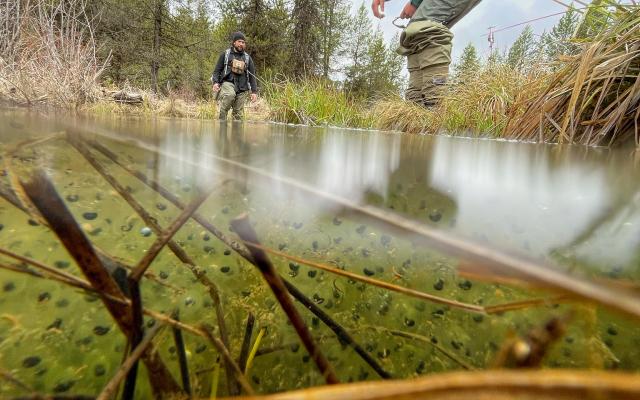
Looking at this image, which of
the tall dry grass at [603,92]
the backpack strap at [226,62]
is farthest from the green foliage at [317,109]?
the tall dry grass at [603,92]

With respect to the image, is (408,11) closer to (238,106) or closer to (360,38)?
(238,106)

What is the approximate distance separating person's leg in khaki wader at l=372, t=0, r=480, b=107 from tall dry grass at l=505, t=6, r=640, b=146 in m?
3.50

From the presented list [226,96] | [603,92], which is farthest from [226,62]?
[603,92]

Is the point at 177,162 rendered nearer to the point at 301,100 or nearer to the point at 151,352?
the point at 151,352

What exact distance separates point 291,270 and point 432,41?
6223 mm

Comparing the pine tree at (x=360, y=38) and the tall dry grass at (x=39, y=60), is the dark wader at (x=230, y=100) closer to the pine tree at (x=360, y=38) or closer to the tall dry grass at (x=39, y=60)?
the tall dry grass at (x=39, y=60)

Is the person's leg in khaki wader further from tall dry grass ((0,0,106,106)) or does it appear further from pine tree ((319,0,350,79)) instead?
pine tree ((319,0,350,79))

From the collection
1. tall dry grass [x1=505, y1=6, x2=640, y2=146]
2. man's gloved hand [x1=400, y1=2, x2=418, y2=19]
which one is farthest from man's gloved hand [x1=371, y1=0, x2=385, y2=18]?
tall dry grass [x1=505, y1=6, x2=640, y2=146]

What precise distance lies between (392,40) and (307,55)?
17934mm

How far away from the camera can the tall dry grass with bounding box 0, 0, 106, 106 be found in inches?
222

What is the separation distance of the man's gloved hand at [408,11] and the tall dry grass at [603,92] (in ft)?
15.9

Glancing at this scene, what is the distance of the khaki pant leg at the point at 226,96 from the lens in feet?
25.9

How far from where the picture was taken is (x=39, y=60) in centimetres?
621

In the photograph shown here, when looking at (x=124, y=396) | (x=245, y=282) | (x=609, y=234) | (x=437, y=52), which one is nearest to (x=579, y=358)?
(x=609, y=234)
